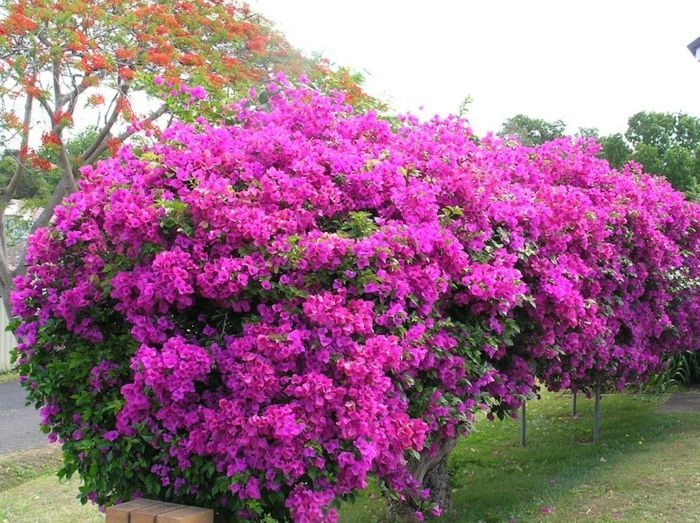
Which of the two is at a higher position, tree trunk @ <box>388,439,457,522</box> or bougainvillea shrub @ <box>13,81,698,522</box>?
bougainvillea shrub @ <box>13,81,698,522</box>

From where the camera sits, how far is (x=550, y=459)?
6586mm

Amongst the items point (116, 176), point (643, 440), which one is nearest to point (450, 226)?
point (116, 176)

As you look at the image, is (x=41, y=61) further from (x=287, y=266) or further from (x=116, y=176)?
(x=287, y=266)

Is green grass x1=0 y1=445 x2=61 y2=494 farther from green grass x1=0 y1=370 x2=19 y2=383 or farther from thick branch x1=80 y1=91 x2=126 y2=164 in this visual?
green grass x1=0 y1=370 x2=19 y2=383

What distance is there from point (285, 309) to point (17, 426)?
8.05 m

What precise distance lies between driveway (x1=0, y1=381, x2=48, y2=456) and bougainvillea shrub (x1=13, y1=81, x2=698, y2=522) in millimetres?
5571

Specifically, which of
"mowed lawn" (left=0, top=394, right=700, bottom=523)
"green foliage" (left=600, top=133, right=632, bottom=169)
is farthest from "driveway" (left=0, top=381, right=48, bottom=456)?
"green foliage" (left=600, top=133, right=632, bottom=169)

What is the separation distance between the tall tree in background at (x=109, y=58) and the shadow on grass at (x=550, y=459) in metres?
4.39

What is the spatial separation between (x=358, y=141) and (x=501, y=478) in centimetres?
327

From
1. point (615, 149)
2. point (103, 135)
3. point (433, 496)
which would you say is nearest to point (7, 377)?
point (103, 135)

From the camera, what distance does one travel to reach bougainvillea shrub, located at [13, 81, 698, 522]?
302cm

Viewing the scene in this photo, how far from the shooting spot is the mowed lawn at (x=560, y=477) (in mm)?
4996

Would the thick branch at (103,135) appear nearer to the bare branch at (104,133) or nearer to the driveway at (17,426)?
the bare branch at (104,133)

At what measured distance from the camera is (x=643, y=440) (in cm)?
686
